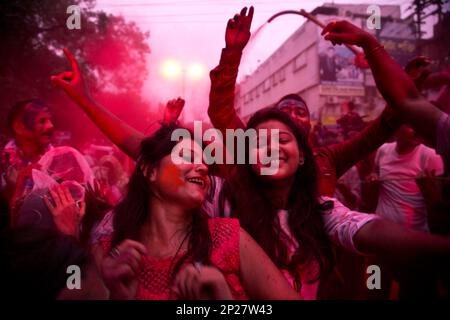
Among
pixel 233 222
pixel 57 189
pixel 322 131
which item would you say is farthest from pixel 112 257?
pixel 322 131

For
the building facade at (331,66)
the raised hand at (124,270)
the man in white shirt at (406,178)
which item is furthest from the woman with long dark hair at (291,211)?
the building facade at (331,66)

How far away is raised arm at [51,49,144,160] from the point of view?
6.72 feet

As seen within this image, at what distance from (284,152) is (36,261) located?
1.16 meters

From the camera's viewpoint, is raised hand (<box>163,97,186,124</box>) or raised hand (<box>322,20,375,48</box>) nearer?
raised hand (<box>322,20,375,48</box>)

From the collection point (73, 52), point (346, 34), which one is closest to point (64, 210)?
point (346, 34)

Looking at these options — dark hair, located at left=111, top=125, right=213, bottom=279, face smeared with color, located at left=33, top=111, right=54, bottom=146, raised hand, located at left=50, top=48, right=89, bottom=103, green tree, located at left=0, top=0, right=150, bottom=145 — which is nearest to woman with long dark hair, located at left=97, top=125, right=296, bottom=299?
dark hair, located at left=111, top=125, right=213, bottom=279

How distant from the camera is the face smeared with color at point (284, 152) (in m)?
1.70

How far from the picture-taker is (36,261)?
118 cm

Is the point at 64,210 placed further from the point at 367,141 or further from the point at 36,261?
the point at 367,141

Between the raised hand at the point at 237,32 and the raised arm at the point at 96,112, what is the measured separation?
795 millimetres

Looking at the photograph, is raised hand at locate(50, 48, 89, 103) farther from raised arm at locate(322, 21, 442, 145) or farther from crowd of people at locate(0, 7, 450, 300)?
raised arm at locate(322, 21, 442, 145)

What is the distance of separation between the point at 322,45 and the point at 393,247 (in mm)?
16785

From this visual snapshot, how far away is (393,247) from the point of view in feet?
4.07

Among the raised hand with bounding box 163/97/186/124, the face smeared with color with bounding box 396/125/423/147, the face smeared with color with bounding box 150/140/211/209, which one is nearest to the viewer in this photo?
the face smeared with color with bounding box 150/140/211/209
